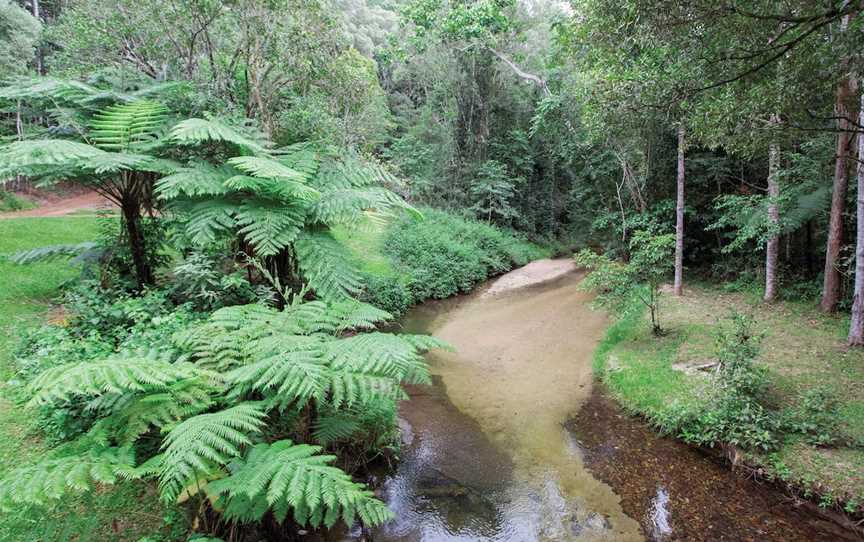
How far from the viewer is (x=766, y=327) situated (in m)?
7.72

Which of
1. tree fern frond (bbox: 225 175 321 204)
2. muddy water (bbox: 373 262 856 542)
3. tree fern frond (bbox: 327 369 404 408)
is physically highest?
tree fern frond (bbox: 225 175 321 204)

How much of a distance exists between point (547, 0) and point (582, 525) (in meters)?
21.0

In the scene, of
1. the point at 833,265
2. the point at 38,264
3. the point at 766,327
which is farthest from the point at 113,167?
the point at 833,265

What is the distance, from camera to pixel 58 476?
220 centimetres

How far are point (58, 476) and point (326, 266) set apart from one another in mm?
2675

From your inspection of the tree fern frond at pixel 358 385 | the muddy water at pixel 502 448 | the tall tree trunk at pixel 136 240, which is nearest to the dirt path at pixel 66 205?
the tall tree trunk at pixel 136 240

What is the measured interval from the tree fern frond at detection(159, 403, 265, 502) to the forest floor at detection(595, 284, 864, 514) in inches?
204

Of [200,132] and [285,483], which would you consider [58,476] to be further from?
[200,132]

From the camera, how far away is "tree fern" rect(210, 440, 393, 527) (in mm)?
2311

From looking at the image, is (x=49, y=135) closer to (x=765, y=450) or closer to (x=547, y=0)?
(x=765, y=450)

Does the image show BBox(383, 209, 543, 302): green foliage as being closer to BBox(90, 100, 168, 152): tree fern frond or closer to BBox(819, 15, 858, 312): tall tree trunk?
BBox(90, 100, 168, 152): tree fern frond

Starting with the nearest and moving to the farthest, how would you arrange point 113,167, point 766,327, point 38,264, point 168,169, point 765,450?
point 113,167 < point 168,169 < point 765,450 < point 38,264 < point 766,327

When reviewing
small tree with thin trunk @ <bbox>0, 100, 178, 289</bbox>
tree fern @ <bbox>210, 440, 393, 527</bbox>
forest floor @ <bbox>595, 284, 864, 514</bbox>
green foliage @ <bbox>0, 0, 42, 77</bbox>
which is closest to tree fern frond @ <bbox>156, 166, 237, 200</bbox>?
small tree with thin trunk @ <bbox>0, 100, 178, 289</bbox>

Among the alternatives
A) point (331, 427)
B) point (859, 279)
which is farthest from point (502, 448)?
point (859, 279)
